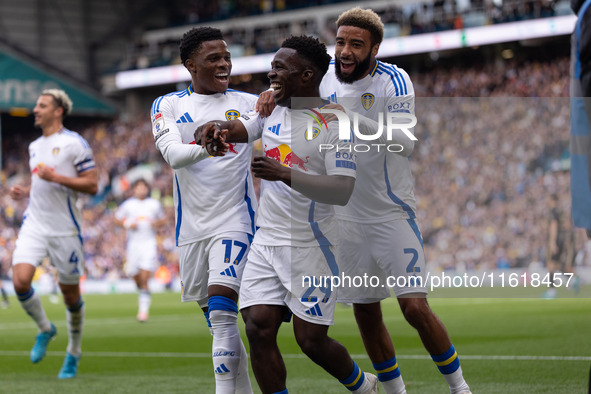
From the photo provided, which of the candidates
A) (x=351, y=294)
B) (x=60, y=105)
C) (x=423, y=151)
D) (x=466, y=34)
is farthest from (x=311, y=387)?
(x=466, y=34)

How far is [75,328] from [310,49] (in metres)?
4.39

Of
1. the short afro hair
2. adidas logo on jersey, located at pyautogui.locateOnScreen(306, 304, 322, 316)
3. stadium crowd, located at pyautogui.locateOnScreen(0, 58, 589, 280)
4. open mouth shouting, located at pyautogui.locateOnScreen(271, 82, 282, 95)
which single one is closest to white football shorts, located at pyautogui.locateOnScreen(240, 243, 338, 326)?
adidas logo on jersey, located at pyautogui.locateOnScreen(306, 304, 322, 316)

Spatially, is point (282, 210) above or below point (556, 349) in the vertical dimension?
above

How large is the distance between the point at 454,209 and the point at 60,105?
1464 cm

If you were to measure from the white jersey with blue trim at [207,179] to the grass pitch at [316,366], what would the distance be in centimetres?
190

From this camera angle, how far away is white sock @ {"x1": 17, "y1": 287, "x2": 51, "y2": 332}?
326 inches

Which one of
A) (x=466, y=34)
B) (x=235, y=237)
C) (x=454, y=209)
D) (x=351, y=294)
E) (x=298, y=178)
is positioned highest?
(x=466, y=34)

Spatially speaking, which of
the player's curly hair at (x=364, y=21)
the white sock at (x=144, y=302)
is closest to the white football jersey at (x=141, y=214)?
the white sock at (x=144, y=302)

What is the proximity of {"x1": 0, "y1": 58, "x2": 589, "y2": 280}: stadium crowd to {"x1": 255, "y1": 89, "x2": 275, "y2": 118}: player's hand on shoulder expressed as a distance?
26.7ft

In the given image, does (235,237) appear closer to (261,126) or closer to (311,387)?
(261,126)

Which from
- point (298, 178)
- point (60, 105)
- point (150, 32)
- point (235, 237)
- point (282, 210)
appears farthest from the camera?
point (150, 32)

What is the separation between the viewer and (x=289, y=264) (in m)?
4.68

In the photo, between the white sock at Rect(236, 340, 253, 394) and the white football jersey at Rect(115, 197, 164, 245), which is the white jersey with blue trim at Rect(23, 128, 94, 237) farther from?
the white football jersey at Rect(115, 197, 164, 245)

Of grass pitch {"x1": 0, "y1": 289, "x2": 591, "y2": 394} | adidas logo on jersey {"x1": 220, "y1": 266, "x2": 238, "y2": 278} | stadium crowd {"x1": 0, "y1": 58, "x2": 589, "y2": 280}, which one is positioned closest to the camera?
adidas logo on jersey {"x1": 220, "y1": 266, "x2": 238, "y2": 278}
